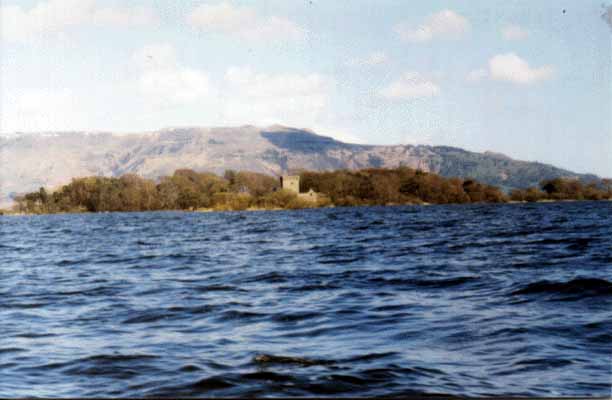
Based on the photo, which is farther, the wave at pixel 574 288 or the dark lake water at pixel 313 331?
the wave at pixel 574 288

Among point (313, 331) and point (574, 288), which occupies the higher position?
point (574, 288)

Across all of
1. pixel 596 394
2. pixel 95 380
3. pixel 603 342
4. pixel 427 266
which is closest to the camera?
pixel 596 394

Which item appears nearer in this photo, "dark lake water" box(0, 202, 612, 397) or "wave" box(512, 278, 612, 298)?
"dark lake water" box(0, 202, 612, 397)

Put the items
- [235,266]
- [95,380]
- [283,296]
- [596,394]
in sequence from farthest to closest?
[235,266]
[283,296]
[95,380]
[596,394]

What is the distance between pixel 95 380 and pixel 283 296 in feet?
28.5

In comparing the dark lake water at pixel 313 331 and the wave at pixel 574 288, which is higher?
the wave at pixel 574 288

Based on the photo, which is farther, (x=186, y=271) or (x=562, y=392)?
(x=186, y=271)

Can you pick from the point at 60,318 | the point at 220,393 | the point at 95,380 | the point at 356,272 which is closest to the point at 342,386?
the point at 220,393

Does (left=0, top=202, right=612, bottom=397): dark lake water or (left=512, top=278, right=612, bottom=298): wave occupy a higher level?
(left=512, top=278, right=612, bottom=298): wave

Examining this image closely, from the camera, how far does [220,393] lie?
29.1ft

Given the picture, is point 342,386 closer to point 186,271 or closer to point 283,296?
point 283,296

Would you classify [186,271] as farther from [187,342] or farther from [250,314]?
[187,342]

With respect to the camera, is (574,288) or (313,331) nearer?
(313,331)

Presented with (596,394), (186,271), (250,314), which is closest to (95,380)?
(250,314)
